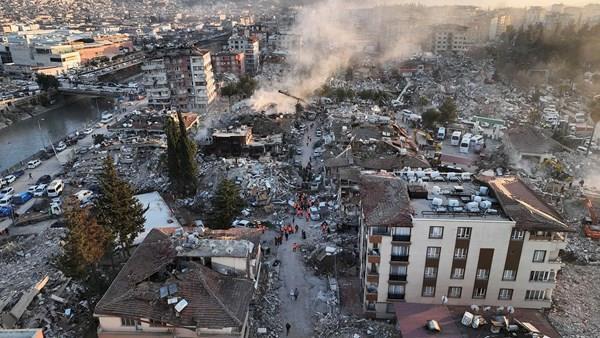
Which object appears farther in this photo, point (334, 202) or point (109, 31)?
point (109, 31)

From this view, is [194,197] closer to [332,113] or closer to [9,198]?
[9,198]

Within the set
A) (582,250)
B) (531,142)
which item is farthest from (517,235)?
(531,142)

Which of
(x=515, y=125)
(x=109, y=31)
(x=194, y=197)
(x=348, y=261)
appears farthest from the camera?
(x=109, y=31)

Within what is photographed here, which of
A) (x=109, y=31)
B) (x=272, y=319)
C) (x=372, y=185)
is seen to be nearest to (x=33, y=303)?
(x=272, y=319)

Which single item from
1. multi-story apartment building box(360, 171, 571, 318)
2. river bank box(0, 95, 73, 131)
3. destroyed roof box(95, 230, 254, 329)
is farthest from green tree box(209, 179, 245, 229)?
river bank box(0, 95, 73, 131)

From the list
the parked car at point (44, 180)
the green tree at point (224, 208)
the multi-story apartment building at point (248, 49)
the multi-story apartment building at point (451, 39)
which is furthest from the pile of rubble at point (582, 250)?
the multi-story apartment building at point (451, 39)

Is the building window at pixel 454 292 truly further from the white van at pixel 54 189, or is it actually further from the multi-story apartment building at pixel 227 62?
the multi-story apartment building at pixel 227 62

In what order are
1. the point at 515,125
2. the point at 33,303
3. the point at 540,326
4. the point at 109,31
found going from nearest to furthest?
the point at 540,326, the point at 33,303, the point at 515,125, the point at 109,31

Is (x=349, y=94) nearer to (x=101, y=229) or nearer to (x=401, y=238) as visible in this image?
(x=401, y=238)
